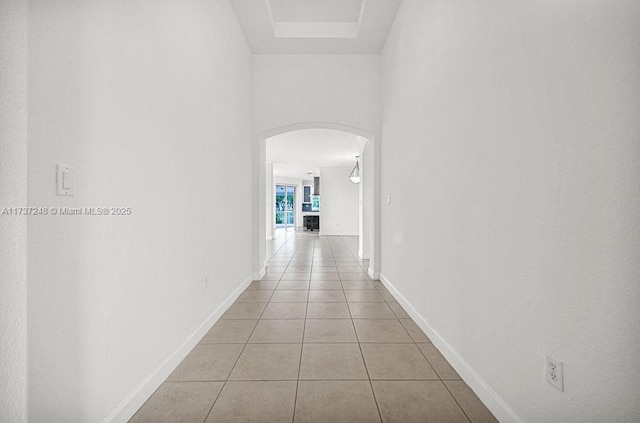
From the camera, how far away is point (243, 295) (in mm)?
3727

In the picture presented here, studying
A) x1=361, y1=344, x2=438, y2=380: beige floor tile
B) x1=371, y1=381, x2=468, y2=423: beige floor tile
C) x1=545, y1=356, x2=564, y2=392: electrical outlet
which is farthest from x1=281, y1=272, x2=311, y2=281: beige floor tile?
x1=545, y1=356, x2=564, y2=392: electrical outlet

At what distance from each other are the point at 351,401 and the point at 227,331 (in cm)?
135

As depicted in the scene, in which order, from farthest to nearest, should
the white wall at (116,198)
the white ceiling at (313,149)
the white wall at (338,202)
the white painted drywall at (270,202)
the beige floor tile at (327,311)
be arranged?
1. the white wall at (338,202)
2. the white painted drywall at (270,202)
3. the white ceiling at (313,149)
4. the beige floor tile at (327,311)
5. the white wall at (116,198)

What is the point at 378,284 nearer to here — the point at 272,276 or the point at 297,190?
the point at 272,276

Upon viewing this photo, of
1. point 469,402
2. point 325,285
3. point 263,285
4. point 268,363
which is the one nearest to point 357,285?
point 325,285

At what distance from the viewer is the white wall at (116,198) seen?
112 centimetres

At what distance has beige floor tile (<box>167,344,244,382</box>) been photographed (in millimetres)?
1951

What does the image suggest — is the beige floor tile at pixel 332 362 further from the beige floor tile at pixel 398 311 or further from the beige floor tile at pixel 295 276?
the beige floor tile at pixel 295 276

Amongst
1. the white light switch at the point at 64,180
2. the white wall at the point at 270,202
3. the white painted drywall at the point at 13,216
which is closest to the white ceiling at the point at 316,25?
the white painted drywall at the point at 13,216

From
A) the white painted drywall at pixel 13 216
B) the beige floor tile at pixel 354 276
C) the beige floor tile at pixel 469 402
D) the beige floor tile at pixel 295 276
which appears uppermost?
the white painted drywall at pixel 13 216

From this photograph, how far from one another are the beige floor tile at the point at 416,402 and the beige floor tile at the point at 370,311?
1.13 metres

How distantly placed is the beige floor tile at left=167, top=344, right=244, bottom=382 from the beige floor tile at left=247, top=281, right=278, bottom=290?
5.43 ft

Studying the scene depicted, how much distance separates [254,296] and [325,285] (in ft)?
3.25

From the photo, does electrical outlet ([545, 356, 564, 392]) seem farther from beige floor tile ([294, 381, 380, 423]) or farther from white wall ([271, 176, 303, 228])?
white wall ([271, 176, 303, 228])
